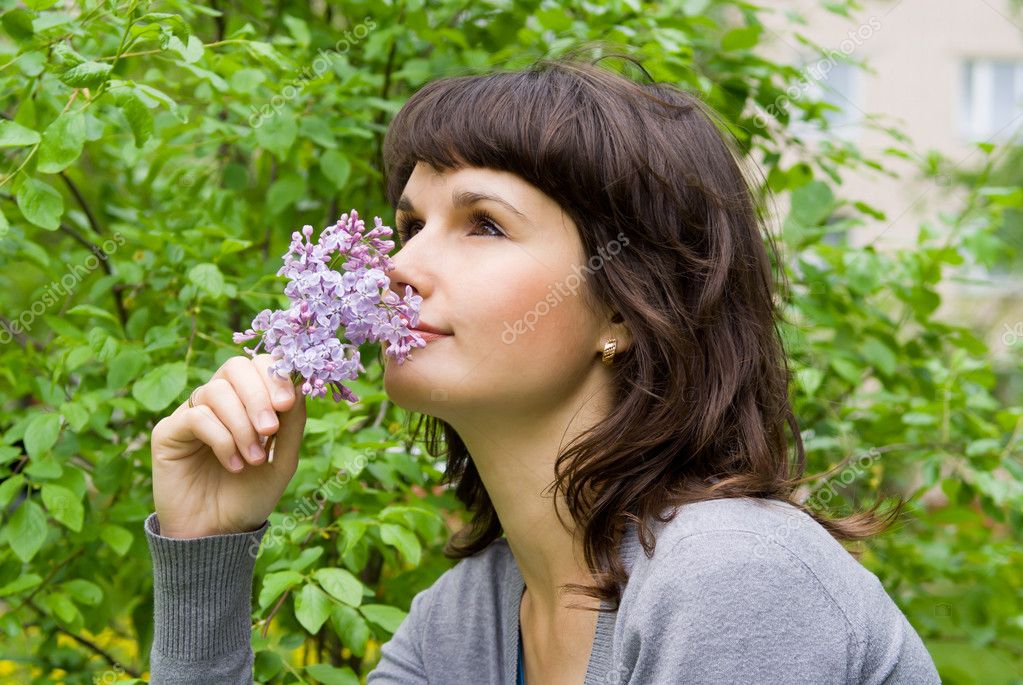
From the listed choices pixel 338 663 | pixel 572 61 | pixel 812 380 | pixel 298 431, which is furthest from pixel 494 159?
pixel 338 663

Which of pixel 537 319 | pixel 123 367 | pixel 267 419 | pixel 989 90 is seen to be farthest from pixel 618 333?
pixel 989 90

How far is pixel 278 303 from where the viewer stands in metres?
2.42

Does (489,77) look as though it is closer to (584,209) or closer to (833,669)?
(584,209)

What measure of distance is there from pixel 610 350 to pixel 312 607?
2.18 feet

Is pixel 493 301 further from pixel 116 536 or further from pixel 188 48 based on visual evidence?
pixel 116 536

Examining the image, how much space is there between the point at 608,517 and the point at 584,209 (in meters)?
0.52

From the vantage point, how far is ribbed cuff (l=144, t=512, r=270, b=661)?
182cm

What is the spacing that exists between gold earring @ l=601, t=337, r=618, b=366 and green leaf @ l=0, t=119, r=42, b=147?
101 centimetres

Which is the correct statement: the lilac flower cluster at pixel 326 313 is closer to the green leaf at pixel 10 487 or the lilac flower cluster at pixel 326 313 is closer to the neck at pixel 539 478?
the neck at pixel 539 478

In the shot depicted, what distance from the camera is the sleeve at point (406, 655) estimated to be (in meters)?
2.13

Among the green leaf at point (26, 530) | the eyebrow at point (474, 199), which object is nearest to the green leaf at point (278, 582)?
the green leaf at point (26, 530)

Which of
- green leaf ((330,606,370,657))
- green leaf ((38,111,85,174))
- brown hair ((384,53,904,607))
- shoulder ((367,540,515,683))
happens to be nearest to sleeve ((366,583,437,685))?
shoulder ((367,540,515,683))

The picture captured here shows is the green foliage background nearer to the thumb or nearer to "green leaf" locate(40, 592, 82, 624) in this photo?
"green leaf" locate(40, 592, 82, 624)

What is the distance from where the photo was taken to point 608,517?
5.95 ft
